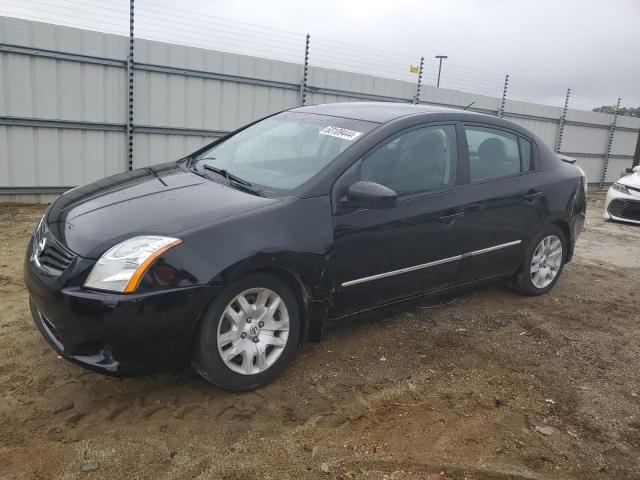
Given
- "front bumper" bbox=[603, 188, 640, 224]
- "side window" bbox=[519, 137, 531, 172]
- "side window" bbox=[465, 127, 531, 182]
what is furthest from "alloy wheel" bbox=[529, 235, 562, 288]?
"front bumper" bbox=[603, 188, 640, 224]

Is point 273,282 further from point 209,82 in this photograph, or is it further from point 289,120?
point 209,82

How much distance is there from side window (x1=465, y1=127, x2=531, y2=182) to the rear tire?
27.7 inches

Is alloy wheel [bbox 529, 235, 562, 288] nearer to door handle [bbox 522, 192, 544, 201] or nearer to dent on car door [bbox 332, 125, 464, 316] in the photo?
door handle [bbox 522, 192, 544, 201]

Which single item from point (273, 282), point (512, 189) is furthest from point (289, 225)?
point (512, 189)

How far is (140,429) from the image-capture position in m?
2.67

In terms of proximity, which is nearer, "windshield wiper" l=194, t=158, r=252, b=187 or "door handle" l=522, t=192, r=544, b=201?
"windshield wiper" l=194, t=158, r=252, b=187

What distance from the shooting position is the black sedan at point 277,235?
266 centimetres

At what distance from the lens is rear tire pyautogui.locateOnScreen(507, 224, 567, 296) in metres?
4.75

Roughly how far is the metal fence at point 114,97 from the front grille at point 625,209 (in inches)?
196

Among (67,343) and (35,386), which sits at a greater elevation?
(67,343)

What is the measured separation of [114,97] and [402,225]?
632 cm

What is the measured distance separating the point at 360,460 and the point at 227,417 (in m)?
0.73

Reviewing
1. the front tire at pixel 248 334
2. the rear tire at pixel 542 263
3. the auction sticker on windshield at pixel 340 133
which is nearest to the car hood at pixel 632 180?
the rear tire at pixel 542 263

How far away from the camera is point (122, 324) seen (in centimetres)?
259
